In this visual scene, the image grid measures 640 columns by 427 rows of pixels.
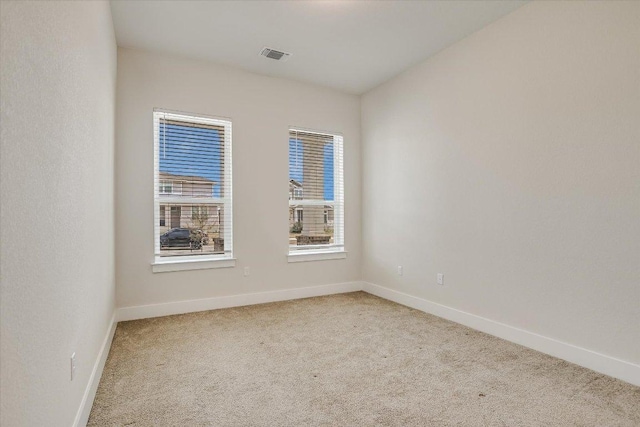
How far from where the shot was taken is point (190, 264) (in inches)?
151

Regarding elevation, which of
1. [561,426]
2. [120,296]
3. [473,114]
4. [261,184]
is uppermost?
[473,114]

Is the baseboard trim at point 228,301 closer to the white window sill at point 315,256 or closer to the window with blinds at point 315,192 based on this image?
the white window sill at point 315,256

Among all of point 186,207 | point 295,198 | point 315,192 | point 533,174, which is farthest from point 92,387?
point 533,174

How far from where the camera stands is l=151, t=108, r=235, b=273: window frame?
12.3ft

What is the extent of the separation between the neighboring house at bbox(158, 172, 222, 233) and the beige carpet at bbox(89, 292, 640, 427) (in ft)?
3.67

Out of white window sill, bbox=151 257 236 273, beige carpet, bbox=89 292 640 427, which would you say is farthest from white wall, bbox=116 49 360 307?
beige carpet, bbox=89 292 640 427

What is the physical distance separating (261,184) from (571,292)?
324 cm

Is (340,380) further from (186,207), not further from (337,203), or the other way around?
(337,203)

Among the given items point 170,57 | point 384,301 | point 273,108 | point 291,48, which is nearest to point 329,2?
point 291,48

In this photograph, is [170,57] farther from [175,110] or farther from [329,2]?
[329,2]

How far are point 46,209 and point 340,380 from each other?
1895 millimetres

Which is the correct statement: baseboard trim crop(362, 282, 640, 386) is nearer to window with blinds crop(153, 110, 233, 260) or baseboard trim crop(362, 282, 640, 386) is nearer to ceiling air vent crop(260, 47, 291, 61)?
window with blinds crop(153, 110, 233, 260)

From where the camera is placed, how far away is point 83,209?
71.6 inches

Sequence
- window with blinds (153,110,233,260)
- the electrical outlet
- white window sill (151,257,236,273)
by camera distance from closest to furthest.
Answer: the electrical outlet → white window sill (151,257,236,273) → window with blinds (153,110,233,260)
